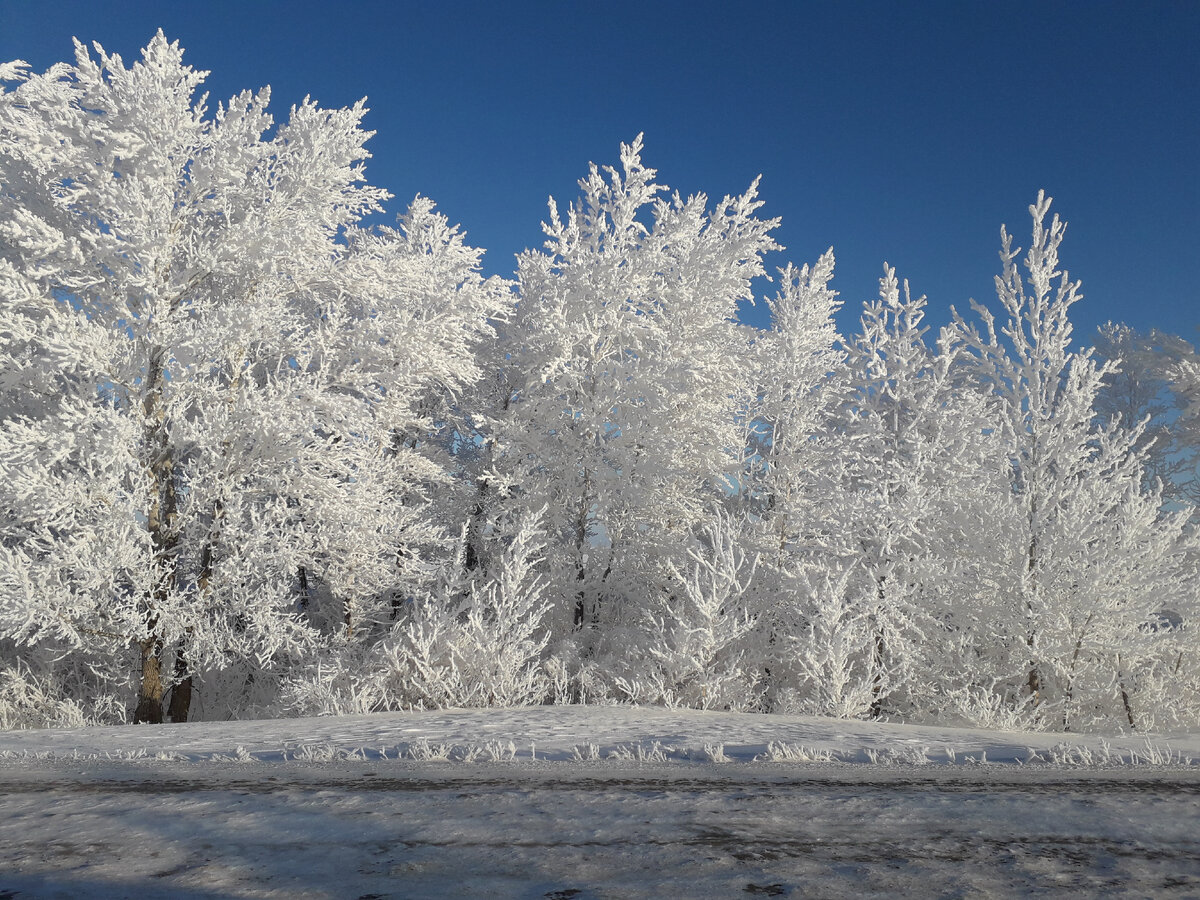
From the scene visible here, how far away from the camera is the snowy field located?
8.79ft

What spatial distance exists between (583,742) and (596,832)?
2.47 metres

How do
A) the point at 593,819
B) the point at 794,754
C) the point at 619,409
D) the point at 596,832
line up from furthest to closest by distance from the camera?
the point at 619,409 → the point at 794,754 → the point at 593,819 → the point at 596,832

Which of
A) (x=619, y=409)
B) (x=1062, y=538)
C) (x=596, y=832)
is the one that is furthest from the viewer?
(x=619, y=409)

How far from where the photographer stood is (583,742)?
5605 millimetres

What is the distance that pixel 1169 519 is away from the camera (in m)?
11.0

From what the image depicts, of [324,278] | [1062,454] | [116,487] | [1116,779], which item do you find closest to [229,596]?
[116,487]

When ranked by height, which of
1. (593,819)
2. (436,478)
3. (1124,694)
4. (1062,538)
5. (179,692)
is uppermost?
(436,478)

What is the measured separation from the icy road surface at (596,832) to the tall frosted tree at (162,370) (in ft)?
22.4

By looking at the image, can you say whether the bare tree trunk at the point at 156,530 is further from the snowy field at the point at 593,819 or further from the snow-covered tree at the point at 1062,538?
the snow-covered tree at the point at 1062,538

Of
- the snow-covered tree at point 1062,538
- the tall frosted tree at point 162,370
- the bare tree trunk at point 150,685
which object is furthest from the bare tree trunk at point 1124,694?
the bare tree trunk at point 150,685

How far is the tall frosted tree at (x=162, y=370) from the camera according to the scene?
10.1m

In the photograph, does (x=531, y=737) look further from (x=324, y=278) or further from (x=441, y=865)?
(x=324, y=278)

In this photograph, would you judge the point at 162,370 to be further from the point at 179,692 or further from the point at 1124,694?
the point at 1124,694

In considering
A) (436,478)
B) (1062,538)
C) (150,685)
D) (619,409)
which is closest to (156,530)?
(150,685)
